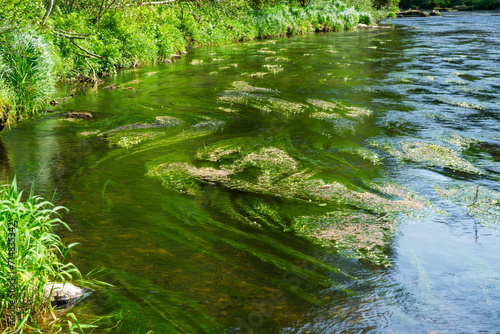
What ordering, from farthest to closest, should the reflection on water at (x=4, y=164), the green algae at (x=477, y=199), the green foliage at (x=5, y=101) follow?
1. the green foliage at (x=5, y=101)
2. the reflection on water at (x=4, y=164)
3. the green algae at (x=477, y=199)

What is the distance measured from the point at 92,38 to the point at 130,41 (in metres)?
1.73

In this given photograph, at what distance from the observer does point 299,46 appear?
20.2 meters

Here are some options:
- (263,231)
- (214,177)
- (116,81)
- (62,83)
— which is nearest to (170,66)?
(116,81)

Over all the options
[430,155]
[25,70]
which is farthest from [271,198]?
[25,70]

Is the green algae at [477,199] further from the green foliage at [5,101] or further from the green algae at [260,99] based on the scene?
the green foliage at [5,101]

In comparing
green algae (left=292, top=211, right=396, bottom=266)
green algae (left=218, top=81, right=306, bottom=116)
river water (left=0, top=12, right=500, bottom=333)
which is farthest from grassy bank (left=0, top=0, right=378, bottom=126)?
green algae (left=292, top=211, right=396, bottom=266)

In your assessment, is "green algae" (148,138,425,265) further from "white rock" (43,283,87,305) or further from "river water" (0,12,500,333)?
"white rock" (43,283,87,305)

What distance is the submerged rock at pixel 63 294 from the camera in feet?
10.1

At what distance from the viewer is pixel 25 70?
862 centimetres

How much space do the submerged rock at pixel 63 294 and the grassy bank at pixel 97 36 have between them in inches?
220

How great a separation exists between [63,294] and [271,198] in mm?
2469

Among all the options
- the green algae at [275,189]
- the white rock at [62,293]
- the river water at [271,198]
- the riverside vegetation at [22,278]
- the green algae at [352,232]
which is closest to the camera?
the riverside vegetation at [22,278]

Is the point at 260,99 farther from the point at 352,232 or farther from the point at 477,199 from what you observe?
the point at 352,232

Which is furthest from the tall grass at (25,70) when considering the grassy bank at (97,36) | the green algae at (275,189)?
the green algae at (275,189)
